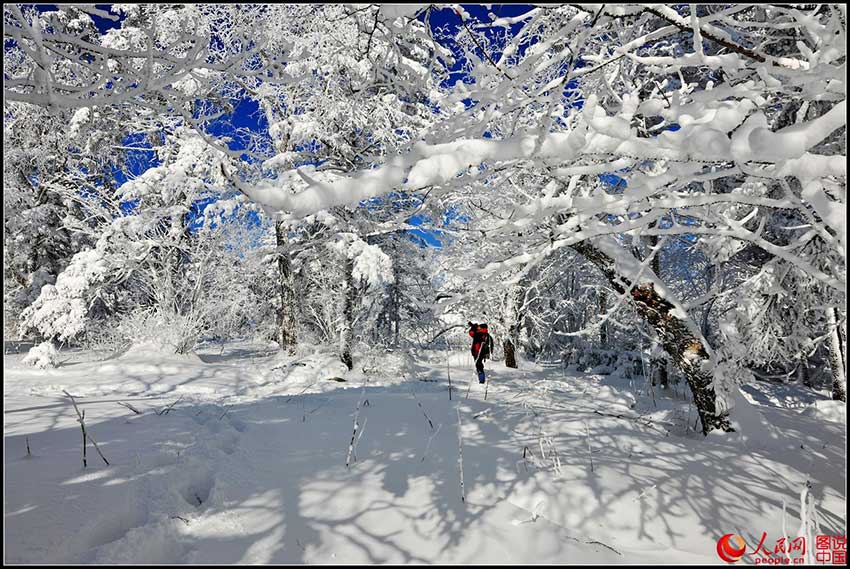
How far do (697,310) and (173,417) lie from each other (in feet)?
50.8

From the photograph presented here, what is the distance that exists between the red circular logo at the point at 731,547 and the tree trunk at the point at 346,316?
911cm

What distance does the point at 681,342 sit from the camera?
4508 mm

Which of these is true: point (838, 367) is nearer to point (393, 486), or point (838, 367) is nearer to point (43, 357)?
point (393, 486)

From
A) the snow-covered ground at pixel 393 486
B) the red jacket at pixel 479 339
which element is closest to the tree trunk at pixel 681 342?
the snow-covered ground at pixel 393 486

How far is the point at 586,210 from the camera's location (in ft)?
7.66

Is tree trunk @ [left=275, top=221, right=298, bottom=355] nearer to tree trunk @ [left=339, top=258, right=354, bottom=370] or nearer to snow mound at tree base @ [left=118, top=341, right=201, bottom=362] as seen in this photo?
tree trunk @ [left=339, top=258, right=354, bottom=370]

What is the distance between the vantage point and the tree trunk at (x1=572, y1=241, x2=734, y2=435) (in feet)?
14.2

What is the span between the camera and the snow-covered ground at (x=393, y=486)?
1854mm

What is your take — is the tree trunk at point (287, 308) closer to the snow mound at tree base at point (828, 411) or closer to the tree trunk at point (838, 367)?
the snow mound at tree base at point (828, 411)

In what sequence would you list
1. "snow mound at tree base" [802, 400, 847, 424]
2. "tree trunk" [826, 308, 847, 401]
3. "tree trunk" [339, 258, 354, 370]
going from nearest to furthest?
1. "snow mound at tree base" [802, 400, 847, 424]
2. "tree trunk" [826, 308, 847, 401]
3. "tree trunk" [339, 258, 354, 370]

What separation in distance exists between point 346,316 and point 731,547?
9.34 m

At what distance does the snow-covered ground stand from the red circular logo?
5cm

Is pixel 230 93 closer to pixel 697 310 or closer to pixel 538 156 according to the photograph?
pixel 538 156

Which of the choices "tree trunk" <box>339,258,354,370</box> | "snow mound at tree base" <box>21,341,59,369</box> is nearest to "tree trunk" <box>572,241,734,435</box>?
"tree trunk" <box>339,258,354,370</box>
